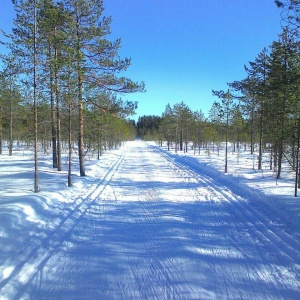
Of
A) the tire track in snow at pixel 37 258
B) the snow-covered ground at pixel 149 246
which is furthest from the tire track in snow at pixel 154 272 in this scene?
the tire track in snow at pixel 37 258

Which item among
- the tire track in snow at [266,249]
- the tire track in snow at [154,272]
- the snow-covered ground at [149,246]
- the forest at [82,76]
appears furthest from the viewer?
the forest at [82,76]

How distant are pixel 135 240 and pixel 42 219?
120 inches

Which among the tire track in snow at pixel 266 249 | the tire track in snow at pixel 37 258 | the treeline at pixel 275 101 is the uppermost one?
the treeline at pixel 275 101

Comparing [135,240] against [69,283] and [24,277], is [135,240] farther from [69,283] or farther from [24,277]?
[24,277]

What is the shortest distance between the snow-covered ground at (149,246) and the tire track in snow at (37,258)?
0.02 m

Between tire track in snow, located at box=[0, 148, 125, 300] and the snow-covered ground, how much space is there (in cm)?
2

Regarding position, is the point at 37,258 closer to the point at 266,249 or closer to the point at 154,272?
the point at 154,272

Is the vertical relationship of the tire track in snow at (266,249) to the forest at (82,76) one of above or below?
below

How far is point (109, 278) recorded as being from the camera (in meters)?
4.11

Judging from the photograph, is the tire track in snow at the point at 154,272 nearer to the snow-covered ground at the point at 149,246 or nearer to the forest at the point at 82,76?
the snow-covered ground at the point at 149,246

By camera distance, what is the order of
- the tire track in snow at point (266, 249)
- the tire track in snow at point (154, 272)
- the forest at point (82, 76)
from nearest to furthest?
1. the tire track in snow at point (154, 272)
2. the tire track in snow at point (266, 249)
3. the forest at point (82, 76)

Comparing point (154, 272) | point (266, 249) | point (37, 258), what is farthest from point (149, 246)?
point (266, 249)

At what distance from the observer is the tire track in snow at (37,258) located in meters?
3.79

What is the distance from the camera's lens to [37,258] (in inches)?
187
